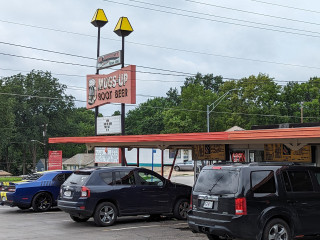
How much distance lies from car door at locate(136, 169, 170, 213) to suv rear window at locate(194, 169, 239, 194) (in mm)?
3954

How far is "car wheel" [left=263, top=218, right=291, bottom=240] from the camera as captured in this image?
9.25m

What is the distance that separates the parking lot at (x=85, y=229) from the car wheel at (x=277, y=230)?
8.50ft

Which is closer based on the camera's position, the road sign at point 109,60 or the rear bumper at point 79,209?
the rear bumper at point 79,209

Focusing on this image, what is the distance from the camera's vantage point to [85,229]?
13.0 meters

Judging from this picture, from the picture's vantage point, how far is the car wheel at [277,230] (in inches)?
364

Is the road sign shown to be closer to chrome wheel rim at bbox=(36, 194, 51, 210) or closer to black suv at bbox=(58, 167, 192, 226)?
chrome wheel rim at bbox=(36, 194, 51, 210)

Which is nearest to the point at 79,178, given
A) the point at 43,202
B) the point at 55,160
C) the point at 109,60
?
the point at 43,202

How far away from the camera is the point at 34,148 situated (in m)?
80.1

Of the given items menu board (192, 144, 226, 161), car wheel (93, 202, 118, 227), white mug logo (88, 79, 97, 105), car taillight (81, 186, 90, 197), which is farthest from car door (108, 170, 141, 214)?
white mug logo (88, 79, 97, 105)

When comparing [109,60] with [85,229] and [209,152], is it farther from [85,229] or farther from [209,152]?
[85,229]

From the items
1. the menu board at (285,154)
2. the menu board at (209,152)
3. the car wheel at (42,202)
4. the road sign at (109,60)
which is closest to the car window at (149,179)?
the menu board at (285,154)

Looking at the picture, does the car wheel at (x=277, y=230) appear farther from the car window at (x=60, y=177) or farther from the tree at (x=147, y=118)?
the tree at (x=147, y=118)

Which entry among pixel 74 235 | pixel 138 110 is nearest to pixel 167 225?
pixel 74 235

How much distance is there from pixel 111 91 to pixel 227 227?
18969 mm
